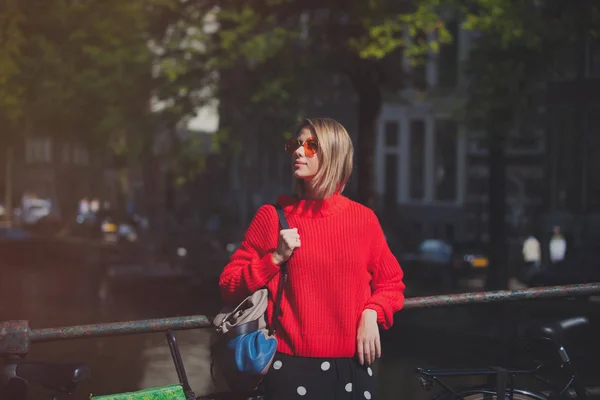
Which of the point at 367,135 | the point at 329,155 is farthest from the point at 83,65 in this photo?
the point at 329,155

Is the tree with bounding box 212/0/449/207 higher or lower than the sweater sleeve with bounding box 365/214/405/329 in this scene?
higher

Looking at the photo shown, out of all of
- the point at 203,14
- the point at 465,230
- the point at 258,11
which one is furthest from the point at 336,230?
the point at 465,230

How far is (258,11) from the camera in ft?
61.6

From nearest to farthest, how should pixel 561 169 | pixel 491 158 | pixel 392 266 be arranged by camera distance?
pixel 392 266 → pixel 491 158 → pixel 561 169

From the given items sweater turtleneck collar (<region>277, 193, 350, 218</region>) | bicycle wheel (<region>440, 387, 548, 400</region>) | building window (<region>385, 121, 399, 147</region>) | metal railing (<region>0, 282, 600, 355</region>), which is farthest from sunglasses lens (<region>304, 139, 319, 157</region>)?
building window (<region>385, 121, 399, 147</region>)

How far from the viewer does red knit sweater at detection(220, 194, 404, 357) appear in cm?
367

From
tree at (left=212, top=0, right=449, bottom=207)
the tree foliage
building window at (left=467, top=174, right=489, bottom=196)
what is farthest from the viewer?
building window at (left=467, top=174, right=489, bottom=196)

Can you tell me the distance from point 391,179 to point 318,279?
42.1 m

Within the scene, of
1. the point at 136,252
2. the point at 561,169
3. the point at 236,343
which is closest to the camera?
the point at 236,343

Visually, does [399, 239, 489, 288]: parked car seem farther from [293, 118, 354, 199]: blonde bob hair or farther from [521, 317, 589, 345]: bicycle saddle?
[293, 118, 354, 199]: blonde bob hair

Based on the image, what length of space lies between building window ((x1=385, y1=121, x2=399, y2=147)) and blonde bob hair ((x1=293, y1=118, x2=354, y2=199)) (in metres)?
42.5

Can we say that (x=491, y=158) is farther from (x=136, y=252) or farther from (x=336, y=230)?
A: (x=336, y=230)

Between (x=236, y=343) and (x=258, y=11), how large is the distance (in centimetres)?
1568

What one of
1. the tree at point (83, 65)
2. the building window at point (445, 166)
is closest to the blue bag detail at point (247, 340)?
the tree at point (83, 65)
